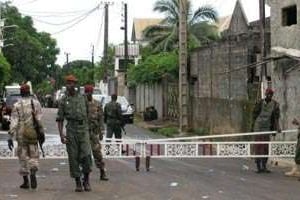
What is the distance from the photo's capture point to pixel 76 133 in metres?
12.4

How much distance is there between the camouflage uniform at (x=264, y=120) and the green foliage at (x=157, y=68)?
22.8 metres

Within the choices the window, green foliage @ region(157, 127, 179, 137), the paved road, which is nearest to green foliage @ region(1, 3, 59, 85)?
green foliage @ region(157, 127, 179, 137)

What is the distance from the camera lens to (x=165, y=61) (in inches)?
1624

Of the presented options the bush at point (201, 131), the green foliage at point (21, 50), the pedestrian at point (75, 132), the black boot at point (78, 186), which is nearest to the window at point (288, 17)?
the pedestrian at point (75, 132)

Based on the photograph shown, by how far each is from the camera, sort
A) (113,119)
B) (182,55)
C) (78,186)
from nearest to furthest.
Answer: (78,186) → (113,119) → (182,55)

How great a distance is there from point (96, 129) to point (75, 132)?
1.89 metres

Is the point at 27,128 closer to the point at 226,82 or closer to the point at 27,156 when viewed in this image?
the point at 27,156

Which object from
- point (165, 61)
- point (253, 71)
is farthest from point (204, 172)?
point (165, 61)

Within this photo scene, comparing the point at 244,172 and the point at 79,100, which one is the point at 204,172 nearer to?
the point at 244,172

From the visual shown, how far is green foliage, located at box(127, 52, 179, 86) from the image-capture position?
40.4 m

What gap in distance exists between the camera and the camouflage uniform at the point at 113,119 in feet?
66.6

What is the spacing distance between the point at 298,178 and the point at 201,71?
18408 mm

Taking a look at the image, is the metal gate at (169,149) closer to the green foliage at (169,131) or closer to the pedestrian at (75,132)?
the pedestrian at (75,132)

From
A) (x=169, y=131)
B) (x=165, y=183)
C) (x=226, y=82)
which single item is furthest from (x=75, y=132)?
(x=169, y=131)
